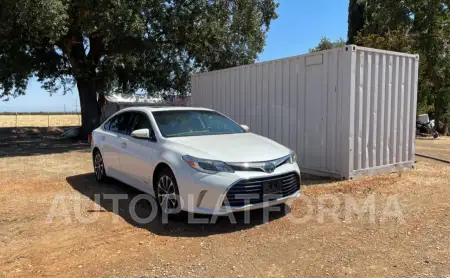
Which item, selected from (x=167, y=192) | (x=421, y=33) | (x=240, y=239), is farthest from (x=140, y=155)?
(x=421, y=33)

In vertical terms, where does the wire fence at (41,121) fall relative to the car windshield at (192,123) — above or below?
below

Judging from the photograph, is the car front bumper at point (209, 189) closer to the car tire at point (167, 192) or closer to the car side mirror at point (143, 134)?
the car tire at point (167, 192)

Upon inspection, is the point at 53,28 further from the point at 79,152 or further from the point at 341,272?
the point at 341,272

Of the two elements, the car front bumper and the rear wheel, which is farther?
the rear wheel

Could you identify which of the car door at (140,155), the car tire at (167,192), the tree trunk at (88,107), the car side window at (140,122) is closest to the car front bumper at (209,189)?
the car tire at (167,192)

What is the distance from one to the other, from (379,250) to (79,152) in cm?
1119

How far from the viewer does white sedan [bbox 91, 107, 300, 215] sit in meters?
4.61

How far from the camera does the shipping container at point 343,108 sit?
7.50m

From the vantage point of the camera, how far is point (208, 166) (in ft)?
15.3

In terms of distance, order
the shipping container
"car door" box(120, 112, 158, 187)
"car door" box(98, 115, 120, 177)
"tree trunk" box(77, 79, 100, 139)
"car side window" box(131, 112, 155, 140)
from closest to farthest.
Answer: "car door" box(120, 112, 158, 187) → "car side window" box(131, 112, 155, 140) → "car door" box(98, 115, 120, 177) → the shipping container → "tree trunk" box(77, 79, 100, 139)

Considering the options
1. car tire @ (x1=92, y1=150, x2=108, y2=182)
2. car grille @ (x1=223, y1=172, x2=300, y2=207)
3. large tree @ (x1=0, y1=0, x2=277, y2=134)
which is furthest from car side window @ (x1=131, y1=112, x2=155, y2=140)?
large tree @ (x1=0, y1=0, x2=277, y2=134)

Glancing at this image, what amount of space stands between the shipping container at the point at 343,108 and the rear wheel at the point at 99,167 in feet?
13.3

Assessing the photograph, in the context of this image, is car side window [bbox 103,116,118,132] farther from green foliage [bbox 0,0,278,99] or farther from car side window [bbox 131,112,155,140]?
green foliage [bbox 0,0,278,99]

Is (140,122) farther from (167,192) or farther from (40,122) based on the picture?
(40,122)
